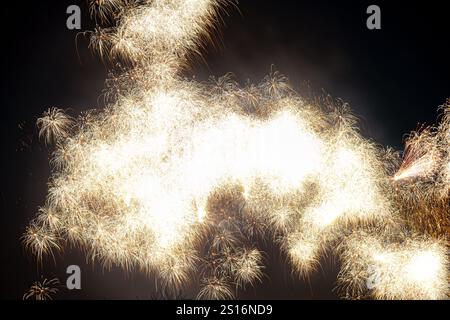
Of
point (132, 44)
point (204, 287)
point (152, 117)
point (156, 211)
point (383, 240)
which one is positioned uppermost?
point (132, 44)

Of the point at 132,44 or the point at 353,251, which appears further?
the point at 353,251

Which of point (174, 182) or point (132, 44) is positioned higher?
point (132, 44)

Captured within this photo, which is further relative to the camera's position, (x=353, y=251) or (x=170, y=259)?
(x=353, y=251)

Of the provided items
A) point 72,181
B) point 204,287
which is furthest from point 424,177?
point 72,181

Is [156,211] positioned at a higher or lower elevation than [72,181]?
lower

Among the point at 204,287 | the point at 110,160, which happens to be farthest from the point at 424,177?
the point at 110,160

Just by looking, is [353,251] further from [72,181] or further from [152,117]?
[72,181]

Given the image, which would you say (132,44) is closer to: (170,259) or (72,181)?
(72,181)
